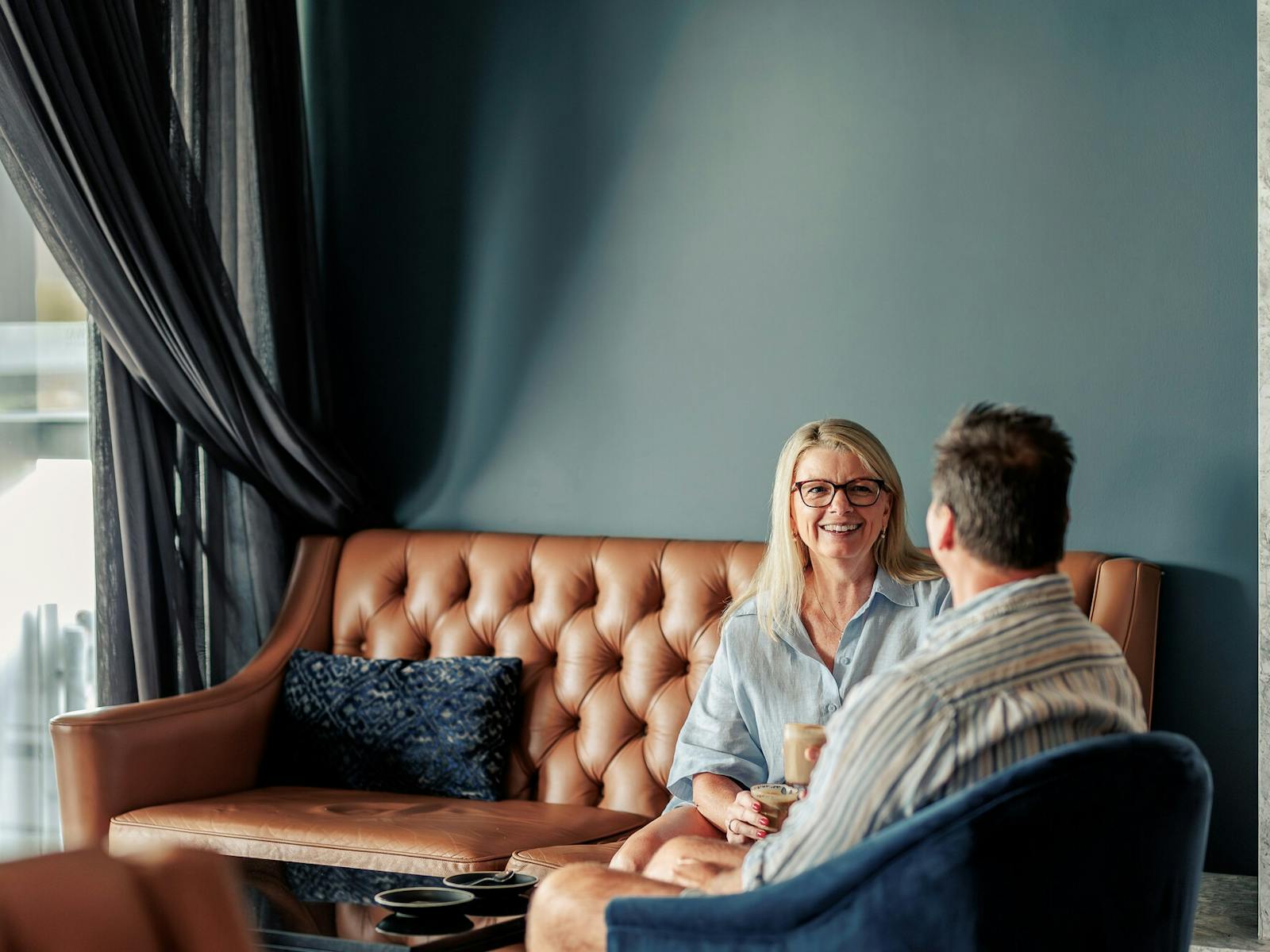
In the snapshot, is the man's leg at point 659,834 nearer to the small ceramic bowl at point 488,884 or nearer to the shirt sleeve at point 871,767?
the small ceramic bowl at point 488,884

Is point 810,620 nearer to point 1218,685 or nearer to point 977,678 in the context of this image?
point 1218,685

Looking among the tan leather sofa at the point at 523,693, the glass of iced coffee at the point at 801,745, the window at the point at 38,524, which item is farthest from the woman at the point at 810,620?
the window at the point at 38,524

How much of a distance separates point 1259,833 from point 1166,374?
897 mm

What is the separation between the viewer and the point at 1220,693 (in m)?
2.60

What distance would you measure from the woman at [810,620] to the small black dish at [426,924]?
551 millimetres

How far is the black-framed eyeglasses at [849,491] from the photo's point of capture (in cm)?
228

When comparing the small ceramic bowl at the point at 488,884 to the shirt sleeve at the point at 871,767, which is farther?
the small ceramic bowl at the point at 488,884

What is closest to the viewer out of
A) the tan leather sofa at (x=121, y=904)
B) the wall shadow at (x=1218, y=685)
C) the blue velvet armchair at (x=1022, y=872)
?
the tan leather sofa at (x=121, y=904)

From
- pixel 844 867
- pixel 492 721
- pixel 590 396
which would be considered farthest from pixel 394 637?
pixel 844 867

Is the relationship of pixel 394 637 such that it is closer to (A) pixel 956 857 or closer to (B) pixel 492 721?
(B) pixel 492 721

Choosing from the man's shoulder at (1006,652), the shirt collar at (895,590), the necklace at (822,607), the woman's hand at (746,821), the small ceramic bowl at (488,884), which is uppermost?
the man's shoulder at (1006,652)

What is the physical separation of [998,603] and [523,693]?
65.6 inches

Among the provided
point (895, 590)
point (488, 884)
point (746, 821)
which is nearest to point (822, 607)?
point (895, 590)

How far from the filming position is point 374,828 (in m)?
2.42
